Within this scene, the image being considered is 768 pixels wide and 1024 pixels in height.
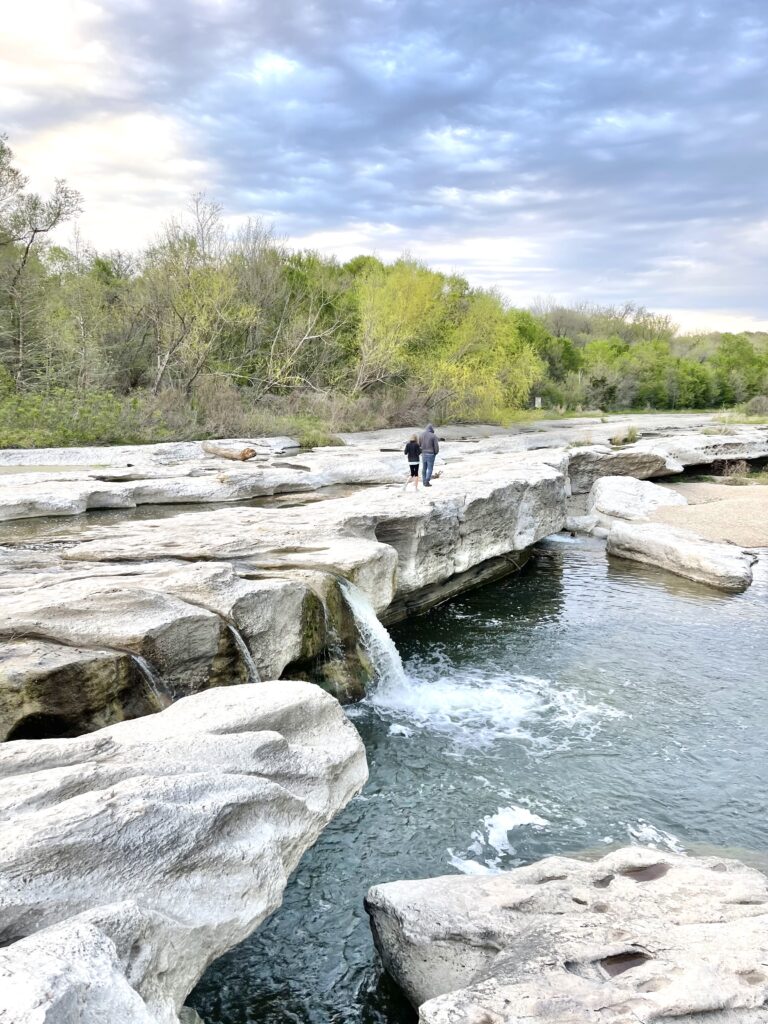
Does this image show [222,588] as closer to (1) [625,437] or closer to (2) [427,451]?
(2) [427,451]

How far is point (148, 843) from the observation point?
9.84ft

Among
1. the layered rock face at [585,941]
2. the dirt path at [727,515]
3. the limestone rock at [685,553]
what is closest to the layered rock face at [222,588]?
the layered rock face at [585,941]

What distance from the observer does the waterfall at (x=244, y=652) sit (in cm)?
600

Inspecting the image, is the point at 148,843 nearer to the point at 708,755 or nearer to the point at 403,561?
the point at 708,755

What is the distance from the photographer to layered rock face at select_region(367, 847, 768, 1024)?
2686 mm

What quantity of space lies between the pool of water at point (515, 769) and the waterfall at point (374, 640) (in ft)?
0.29

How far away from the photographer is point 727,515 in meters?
16.1

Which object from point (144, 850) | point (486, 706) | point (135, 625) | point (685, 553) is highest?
point (135, 625)

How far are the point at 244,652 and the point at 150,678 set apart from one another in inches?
32.0

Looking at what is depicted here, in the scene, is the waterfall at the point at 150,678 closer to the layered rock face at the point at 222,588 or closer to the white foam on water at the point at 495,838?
the layered rock face at the point at 222,588

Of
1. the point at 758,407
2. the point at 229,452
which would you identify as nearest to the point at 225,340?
the point at 229,452

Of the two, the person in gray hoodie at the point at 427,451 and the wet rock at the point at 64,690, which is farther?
the person in gray hoodie at the point at 427,451

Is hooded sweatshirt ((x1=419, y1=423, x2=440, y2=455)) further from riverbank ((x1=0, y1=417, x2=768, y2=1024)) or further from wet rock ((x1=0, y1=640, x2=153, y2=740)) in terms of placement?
wet rock ((x1=0, y1=640, x2=153, y2=740))

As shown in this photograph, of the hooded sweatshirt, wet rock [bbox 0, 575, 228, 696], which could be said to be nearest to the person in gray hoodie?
the hooded sweatshirt
